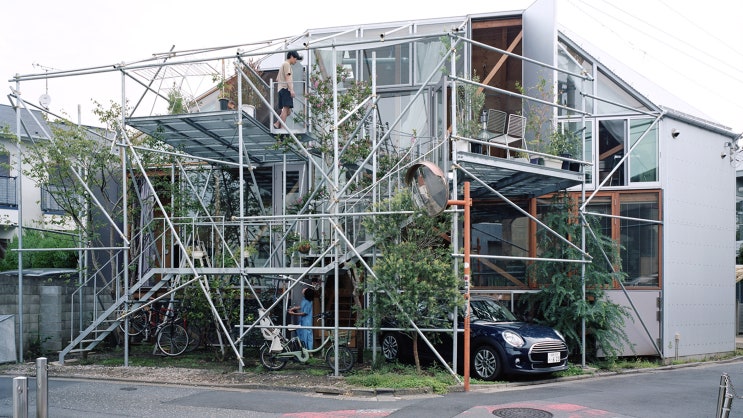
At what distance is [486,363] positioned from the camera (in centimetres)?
1239

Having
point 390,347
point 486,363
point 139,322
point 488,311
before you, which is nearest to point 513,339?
point 486,363

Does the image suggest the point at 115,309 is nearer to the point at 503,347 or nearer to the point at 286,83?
the point at 286,83

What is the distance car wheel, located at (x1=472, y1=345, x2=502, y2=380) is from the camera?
12.2 metres

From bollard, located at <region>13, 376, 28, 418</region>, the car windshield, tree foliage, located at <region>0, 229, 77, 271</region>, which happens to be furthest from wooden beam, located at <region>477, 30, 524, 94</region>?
bollard, located at <region>13, 376, 28, 418</region>

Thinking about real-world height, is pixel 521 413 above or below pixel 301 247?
below

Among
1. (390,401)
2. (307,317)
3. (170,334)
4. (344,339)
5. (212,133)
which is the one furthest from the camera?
(170,334)

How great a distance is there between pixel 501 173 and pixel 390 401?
5.14m

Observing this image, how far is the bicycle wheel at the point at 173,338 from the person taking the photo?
51.1 feet

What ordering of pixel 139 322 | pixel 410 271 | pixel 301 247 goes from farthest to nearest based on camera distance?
pixel 139 322, pixel 301 247, pixel 410 271

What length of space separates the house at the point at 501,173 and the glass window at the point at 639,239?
0.08ft

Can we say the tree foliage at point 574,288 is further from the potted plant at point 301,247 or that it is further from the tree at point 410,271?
the potted plant at point 301,247

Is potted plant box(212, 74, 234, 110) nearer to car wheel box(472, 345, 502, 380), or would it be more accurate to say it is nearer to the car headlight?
car wheel box(472, 345, 502, 380)

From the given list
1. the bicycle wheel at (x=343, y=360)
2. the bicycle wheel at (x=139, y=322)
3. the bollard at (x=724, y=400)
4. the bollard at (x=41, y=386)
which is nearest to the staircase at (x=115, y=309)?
the bicycle wheel at (x=139, y=322)

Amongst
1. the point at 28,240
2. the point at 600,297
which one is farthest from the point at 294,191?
the point at 28,240
